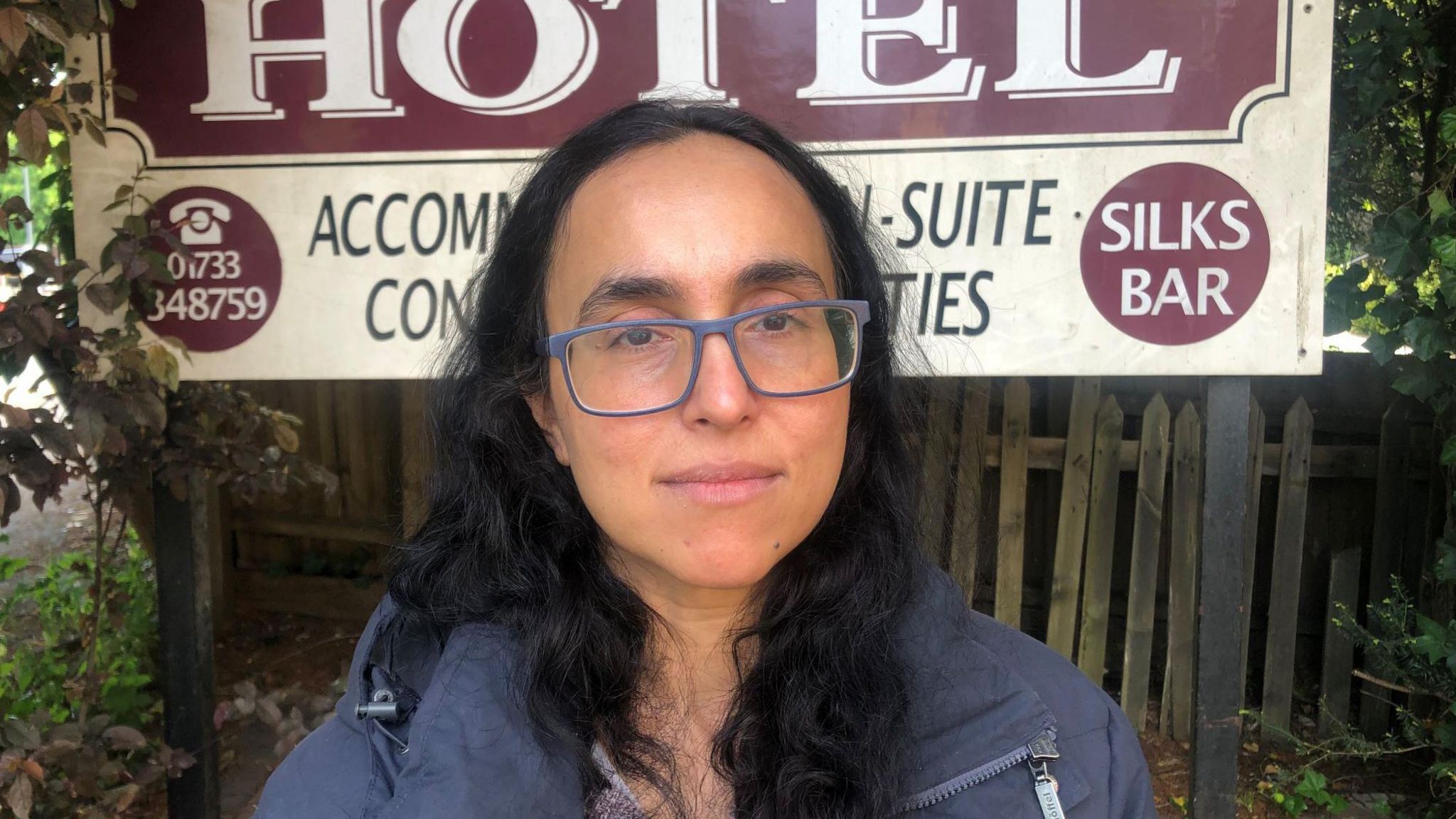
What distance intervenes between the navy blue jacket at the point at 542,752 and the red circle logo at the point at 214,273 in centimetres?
132

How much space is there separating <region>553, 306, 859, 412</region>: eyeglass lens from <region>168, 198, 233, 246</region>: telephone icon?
1595mm

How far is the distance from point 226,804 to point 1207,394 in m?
3.56

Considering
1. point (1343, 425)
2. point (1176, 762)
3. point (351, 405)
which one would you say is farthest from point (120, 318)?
point (1343, 425)

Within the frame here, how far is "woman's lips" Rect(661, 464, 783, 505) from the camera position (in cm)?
128

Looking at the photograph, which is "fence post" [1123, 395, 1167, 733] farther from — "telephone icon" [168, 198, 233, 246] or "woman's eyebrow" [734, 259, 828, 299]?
"telephone icon" [168, 198, 233, 246]

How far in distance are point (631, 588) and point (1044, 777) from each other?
0.62 m

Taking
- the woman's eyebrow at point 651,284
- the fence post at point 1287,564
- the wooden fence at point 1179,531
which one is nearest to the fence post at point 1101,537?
the wooden fence at point 1179,531

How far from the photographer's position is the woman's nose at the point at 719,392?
4.12 ft

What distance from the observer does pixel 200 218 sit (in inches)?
98.8

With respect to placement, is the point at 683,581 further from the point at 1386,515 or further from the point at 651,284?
the point at 1386,515

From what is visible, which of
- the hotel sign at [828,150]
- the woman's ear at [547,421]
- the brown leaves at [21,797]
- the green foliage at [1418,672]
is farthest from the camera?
the green foliage at [1418,672]

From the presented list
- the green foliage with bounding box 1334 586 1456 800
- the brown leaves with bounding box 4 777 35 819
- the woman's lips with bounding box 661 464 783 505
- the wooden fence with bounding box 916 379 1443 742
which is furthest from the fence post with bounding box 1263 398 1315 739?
the brown leaves with bounding box 4 777 35 819

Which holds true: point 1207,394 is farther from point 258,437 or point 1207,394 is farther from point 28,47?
point 258,437

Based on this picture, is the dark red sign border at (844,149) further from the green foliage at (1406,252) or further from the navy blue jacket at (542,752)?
the navy blue jacket at (542,752)
